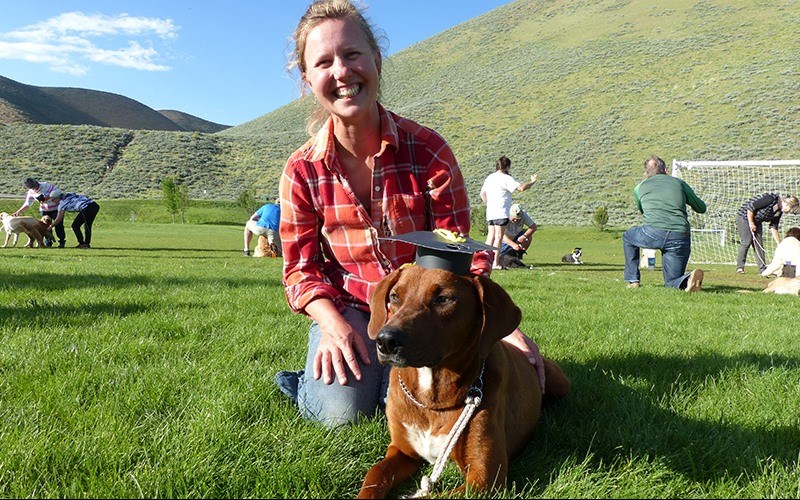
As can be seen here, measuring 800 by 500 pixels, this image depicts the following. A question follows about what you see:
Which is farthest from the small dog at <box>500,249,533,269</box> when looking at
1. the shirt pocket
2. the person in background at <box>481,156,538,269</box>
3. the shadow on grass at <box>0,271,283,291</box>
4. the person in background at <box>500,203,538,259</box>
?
the shirt pocket

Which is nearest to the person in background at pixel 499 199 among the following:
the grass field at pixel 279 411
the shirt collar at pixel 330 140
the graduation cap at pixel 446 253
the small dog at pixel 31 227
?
the grass field at pixel 279 411

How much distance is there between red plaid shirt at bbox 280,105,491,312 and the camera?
2.98 m

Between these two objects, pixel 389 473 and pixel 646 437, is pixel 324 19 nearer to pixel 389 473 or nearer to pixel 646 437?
pixel 389 473

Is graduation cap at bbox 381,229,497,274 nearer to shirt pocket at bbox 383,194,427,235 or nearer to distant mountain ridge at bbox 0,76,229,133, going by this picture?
shirt pocket at bbox 383,194,427,235

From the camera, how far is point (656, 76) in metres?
60.9

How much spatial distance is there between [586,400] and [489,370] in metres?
1.04

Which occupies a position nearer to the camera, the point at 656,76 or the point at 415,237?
the point at 415,237

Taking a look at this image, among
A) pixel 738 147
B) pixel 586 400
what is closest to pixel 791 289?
pixel 586 400

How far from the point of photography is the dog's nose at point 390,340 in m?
1.87

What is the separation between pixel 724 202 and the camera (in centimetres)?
2616

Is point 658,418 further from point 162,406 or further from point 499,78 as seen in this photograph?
point 499,78

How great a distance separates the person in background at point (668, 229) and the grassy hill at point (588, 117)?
25.8 metres

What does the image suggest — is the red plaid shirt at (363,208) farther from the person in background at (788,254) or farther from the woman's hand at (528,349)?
the person in background at (788,254)

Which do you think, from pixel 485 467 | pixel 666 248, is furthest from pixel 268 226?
pixel 485 467
